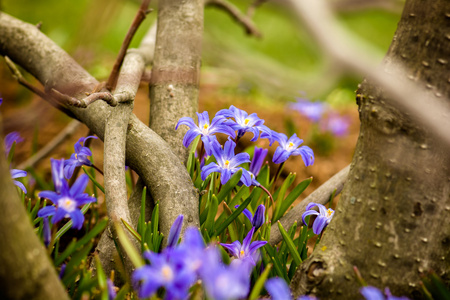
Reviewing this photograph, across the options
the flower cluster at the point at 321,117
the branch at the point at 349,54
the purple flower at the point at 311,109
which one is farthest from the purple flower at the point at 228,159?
the purple flower at the point at 311,109

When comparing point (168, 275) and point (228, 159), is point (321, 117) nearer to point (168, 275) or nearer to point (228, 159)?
point (228, 159)

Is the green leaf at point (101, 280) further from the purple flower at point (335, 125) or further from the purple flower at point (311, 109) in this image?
the purple flower at point (335, 125)

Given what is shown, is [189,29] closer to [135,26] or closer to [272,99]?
[135,26]

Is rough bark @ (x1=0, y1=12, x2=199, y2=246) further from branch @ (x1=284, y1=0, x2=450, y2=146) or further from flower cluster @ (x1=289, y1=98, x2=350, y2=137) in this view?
flower cluster @ (x1=289, y1=98, x2=350, y2=137)

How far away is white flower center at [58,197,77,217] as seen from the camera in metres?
0.82

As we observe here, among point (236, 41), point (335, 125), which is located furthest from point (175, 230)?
point (236, 41)

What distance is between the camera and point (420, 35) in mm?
836

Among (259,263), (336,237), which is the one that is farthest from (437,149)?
(259,263)

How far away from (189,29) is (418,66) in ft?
2.71

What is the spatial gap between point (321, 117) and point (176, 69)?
1.80 m

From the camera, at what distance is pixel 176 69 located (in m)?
1.37

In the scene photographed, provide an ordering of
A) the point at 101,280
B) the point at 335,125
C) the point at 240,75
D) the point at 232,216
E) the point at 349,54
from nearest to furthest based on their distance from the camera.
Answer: the point at 349,54 → the point at 101,280 → the point at 232,216 → the point at 335,125 → the point at 240,75

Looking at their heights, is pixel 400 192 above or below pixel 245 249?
above

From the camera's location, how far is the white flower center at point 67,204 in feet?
2.69
